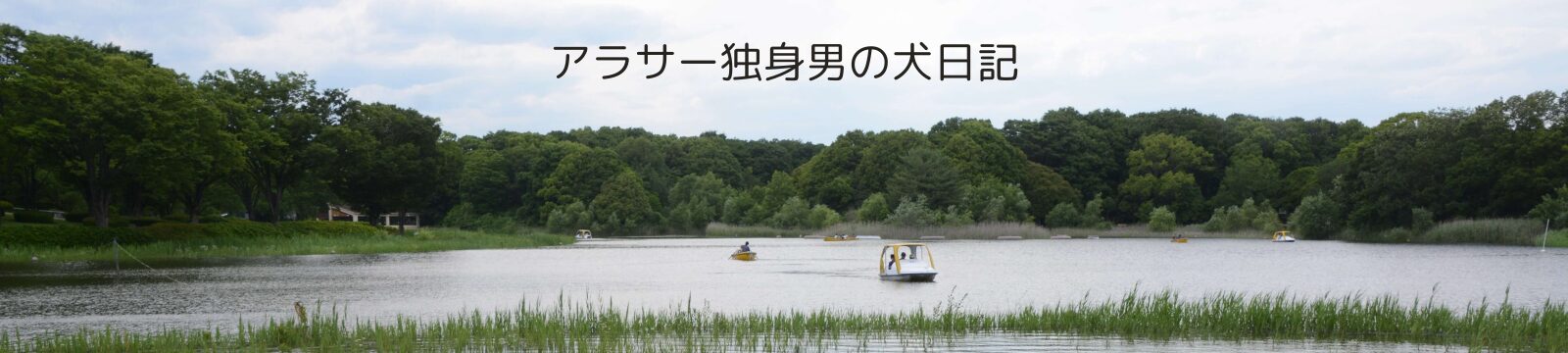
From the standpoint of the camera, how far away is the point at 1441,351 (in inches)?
687

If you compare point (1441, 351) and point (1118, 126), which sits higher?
point (1118, 126)

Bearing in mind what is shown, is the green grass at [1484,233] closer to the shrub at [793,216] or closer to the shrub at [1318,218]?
the shrub at [1318,218]

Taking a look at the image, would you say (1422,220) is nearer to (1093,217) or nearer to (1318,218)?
(1318,218)

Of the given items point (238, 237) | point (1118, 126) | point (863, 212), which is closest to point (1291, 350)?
point (238, 237)

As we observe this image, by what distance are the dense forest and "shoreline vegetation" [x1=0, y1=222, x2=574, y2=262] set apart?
8.33 ft

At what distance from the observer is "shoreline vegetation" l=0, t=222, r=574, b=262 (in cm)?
4769

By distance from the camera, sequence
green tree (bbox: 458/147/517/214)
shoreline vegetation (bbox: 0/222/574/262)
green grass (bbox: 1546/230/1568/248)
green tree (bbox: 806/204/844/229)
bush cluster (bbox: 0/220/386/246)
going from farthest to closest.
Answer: green tree (bbox: 458/147/517/214), green tree (bbox: 806/204/844/229), green grass (bbox: 1546/230/1568/248), bush cluster (bbox: 0/220/386/246), shoreline vegetation (bbox: 0/222/574/262)

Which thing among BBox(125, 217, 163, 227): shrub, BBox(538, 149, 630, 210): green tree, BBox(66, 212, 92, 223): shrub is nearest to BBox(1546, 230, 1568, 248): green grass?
BBox(125, 217, 163, 227): shrub

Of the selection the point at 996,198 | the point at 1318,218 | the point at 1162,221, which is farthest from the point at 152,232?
the point at 1162,221

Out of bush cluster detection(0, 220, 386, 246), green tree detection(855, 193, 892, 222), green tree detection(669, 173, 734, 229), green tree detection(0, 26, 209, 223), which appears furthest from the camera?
green tree detection(669, 173, 734, 229)

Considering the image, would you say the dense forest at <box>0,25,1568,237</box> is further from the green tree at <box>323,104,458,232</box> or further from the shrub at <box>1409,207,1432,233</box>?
the shrub at <box>1409,207,1432,233</box>

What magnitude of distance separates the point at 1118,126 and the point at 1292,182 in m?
21.0

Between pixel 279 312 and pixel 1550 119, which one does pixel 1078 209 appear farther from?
pixel 279 312

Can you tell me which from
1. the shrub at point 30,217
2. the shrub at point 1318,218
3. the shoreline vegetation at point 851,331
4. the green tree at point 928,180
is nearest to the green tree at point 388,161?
the shrub at point 30,217
